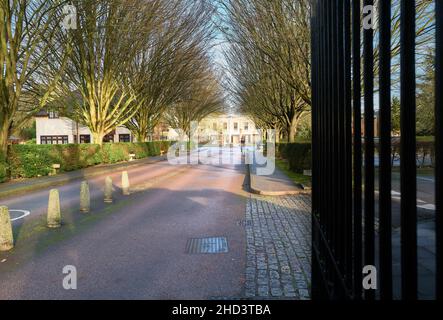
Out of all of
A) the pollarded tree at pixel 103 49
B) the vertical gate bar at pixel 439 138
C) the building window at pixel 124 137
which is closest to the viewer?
the vertical gate bar at pixel 439 138

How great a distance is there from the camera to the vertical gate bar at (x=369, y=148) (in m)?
1.79

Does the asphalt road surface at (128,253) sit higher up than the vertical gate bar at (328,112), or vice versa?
the vertical gate bar at (328,112)

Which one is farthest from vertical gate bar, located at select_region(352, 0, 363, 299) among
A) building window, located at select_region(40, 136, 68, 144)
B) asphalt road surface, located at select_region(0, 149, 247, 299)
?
building window, located at select_region(40, 136, 68, 144)

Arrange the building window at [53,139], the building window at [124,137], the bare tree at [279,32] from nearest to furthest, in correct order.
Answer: the bare tree at [279,32]
the building window at [53,139]
the building window at [124,137]

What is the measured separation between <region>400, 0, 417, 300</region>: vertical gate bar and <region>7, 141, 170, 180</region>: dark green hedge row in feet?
65.6

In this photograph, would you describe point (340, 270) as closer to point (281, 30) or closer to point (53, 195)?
point (53, 195)

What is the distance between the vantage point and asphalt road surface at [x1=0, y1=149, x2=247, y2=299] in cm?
468

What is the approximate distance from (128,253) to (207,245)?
1.46 meters

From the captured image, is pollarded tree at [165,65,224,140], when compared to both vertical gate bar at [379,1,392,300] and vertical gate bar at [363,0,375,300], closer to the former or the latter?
vertical gate bar at [363,0,375,300]

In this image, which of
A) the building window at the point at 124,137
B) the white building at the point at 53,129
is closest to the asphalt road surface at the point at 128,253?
the white building at the point at 53,129

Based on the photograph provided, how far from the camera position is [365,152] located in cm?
182

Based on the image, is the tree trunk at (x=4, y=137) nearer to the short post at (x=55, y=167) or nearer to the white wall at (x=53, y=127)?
the short post at (x=55, y=167)

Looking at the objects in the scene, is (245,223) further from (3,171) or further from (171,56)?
(171,56)

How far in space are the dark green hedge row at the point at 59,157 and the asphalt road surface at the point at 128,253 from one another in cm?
743
